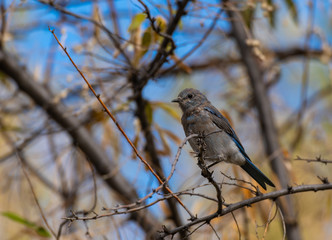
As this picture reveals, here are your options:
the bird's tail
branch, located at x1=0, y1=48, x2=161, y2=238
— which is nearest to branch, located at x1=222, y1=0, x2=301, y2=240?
the bird's tail

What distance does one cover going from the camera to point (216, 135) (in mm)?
4125

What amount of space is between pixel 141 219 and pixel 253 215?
47.4 inches

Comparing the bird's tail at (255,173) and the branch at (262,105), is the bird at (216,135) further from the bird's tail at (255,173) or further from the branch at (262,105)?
the branch at (262,105)

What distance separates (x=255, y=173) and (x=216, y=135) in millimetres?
475

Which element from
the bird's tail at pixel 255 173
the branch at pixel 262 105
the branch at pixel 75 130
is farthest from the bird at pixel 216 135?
the branch at pixel 75 130

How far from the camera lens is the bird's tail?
3959 mm

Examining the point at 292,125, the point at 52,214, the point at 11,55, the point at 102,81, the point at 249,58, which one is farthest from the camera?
the point at 292,125

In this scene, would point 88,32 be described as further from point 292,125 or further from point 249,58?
point 292,125

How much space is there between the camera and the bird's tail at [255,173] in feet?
13.0

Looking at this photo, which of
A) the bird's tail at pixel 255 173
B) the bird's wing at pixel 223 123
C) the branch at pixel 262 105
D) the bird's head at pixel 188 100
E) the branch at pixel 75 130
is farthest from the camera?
the branch at pixel 262 105

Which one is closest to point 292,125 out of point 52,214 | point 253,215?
point 253,215

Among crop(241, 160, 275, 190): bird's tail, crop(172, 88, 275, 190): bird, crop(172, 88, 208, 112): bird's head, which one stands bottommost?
crop(241, 160, 275, 190): bird's tail

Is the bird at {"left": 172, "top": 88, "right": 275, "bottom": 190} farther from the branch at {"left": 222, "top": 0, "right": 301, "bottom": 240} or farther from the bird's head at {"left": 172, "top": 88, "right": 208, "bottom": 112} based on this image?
the branch at {"left": 222, "top": 0, "right": 301, "bottom": 240}

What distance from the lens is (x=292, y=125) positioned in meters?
6.35
